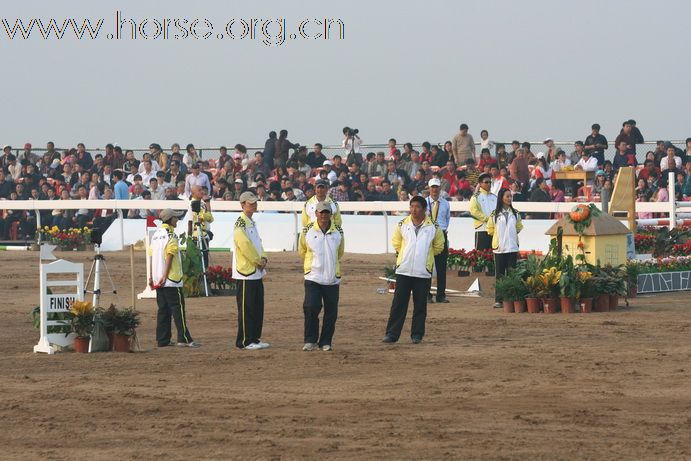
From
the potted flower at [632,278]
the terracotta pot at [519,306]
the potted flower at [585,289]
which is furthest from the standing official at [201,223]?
the potted flower at [632,278]

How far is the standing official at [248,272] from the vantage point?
14.9 metres

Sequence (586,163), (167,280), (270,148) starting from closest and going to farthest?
(167,280)
(586,163)
(270,148)

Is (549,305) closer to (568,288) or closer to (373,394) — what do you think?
(568,288)

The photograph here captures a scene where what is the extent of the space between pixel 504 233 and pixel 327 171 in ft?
42.3

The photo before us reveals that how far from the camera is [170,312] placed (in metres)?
15.6

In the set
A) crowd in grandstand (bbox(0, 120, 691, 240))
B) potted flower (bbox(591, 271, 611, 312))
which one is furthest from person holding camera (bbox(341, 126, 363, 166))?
potted flower (bbox(591, 271, 611, 312))

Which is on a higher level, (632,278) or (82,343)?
(632,278)

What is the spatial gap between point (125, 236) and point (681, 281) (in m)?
15.8

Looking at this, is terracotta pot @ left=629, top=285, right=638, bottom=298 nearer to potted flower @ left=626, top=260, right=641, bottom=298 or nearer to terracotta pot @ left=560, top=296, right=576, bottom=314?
potted flower @ left=626, top=260, right=641, bottom=298

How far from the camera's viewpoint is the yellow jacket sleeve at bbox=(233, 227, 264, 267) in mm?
14922

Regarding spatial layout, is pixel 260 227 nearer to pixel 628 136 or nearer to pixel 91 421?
pixel 628 136

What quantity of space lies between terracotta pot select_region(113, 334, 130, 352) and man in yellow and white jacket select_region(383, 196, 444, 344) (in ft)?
9.78

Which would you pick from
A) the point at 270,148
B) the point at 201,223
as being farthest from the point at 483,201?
the point at 270,148

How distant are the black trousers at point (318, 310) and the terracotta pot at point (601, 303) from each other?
550 cm
